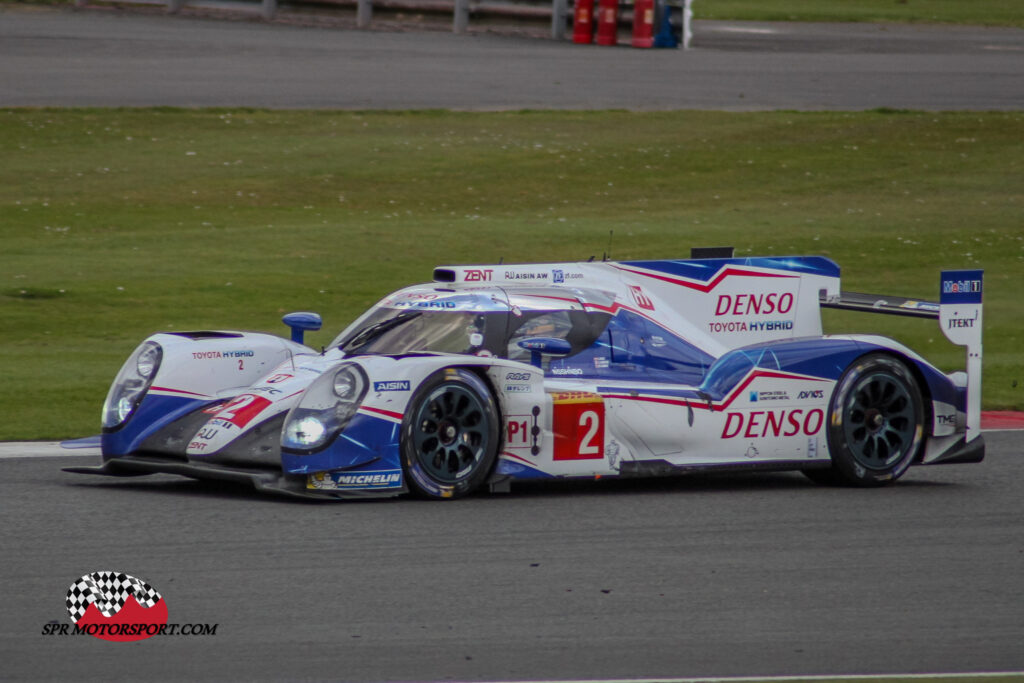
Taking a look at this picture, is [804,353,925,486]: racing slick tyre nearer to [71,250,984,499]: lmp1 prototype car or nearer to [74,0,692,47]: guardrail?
[71,250,984,499]: lmp1 prototype car

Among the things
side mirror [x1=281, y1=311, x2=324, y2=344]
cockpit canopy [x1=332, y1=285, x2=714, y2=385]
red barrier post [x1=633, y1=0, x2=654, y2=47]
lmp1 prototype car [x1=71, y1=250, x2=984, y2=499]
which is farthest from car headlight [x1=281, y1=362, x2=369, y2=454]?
red barrier post [x1=633, y1=0, x2=654, y2=47]

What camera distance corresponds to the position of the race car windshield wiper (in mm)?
8906

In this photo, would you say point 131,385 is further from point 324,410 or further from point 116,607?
point 116,607

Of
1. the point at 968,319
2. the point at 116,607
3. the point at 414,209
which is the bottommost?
the point at 116,607

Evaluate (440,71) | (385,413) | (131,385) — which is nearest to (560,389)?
(385,413)

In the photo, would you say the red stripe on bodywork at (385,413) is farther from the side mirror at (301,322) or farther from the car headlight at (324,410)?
the side mirror at (301,322)

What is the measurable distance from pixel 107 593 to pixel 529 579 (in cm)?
170

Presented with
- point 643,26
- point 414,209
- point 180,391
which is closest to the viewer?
point 180,391

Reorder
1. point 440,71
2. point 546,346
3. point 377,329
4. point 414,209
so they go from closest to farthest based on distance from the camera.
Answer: point 546,346
point 377,329
point 414,209
point 440,71

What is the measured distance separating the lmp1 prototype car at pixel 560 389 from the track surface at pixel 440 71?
55.9 feet

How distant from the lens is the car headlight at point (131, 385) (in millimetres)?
8656

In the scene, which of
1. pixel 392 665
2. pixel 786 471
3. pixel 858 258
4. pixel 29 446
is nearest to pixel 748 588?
pixel 392 665

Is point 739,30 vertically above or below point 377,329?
above

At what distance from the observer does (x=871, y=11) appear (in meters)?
45.0
